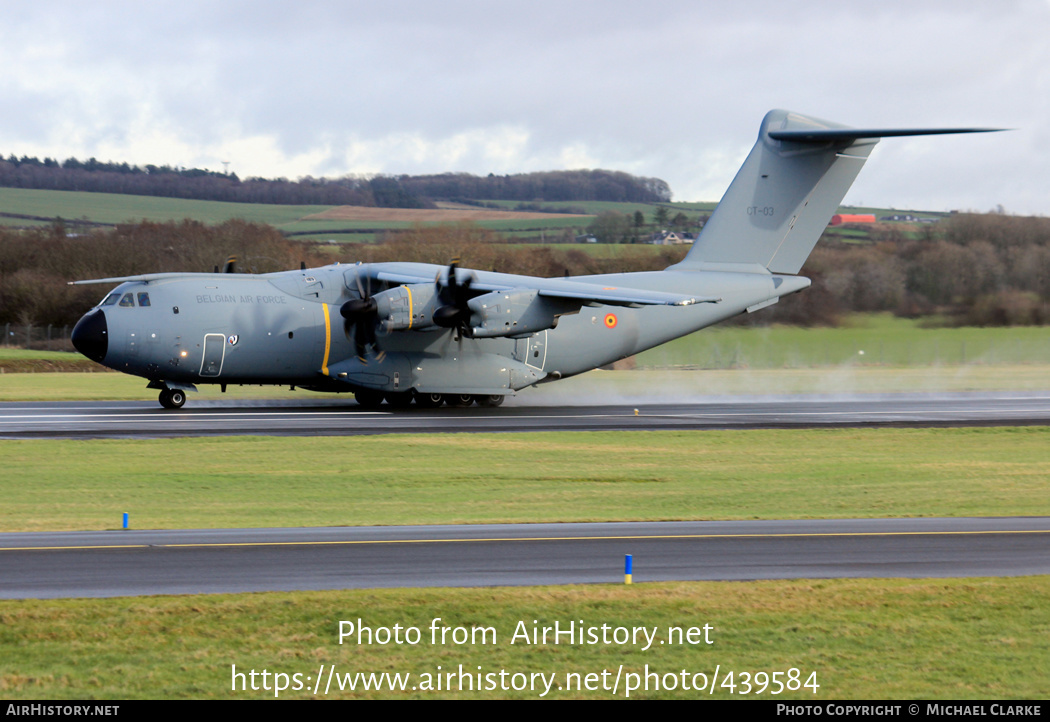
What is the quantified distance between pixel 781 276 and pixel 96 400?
2513 cm

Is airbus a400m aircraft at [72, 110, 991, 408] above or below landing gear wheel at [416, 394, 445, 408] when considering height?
above

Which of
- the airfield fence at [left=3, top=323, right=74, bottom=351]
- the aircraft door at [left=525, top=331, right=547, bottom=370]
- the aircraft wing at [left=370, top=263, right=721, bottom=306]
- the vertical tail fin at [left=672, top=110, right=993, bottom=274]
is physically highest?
the vertical tail fin at [left=672, top=110, right=993, bottom=274]

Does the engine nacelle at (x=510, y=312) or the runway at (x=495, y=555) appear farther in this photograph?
the engine nacelle at (x=510, y=312)

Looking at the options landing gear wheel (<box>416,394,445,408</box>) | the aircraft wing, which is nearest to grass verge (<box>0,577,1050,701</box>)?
the aircraft wing

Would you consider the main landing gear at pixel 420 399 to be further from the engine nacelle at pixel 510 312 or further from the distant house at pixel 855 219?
the distant house at pixel 855 219

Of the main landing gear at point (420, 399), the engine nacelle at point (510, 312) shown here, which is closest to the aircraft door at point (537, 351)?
the main landing gear at point (420, 399)

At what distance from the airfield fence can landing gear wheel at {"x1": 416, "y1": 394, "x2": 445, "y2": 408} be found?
115ft

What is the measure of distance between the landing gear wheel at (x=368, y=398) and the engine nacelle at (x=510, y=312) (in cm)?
525

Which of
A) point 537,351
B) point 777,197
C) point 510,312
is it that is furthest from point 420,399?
point 777,197

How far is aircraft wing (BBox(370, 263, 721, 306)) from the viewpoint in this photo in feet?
107

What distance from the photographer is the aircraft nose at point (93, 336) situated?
32.0 meters

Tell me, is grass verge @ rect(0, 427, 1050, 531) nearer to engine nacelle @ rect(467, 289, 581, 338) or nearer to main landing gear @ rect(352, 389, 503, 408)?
engine nacelle @ rect(467, 289, 581, 338)

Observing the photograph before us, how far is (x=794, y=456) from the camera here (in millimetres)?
25188

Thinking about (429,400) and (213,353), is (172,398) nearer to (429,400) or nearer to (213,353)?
Answer: (213,353)
